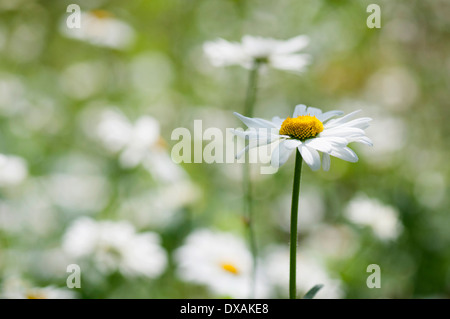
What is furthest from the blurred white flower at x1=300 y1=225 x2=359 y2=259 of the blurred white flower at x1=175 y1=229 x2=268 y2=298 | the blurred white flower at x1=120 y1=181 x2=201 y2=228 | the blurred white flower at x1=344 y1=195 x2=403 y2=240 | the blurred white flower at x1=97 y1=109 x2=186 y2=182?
the blurred white flower at x1=97 y1=109 x2=186 y2=182

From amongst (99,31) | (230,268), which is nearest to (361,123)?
(230,268)

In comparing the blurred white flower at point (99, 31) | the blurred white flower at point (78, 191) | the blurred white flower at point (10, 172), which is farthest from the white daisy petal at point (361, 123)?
the blurred white flower at point (99, 31)

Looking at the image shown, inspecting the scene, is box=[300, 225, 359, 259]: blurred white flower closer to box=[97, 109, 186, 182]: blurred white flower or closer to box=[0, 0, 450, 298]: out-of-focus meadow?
box=[0, 0, 450, 298]: out-of-focus meadow

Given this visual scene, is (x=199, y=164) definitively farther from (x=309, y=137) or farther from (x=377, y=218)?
(x=309, y=137)

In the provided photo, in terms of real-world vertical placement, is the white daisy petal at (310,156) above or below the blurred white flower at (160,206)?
below

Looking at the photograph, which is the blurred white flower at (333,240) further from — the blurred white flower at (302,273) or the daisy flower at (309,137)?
the daisy flower at (309,137)

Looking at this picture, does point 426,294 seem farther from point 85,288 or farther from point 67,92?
point 67,92
